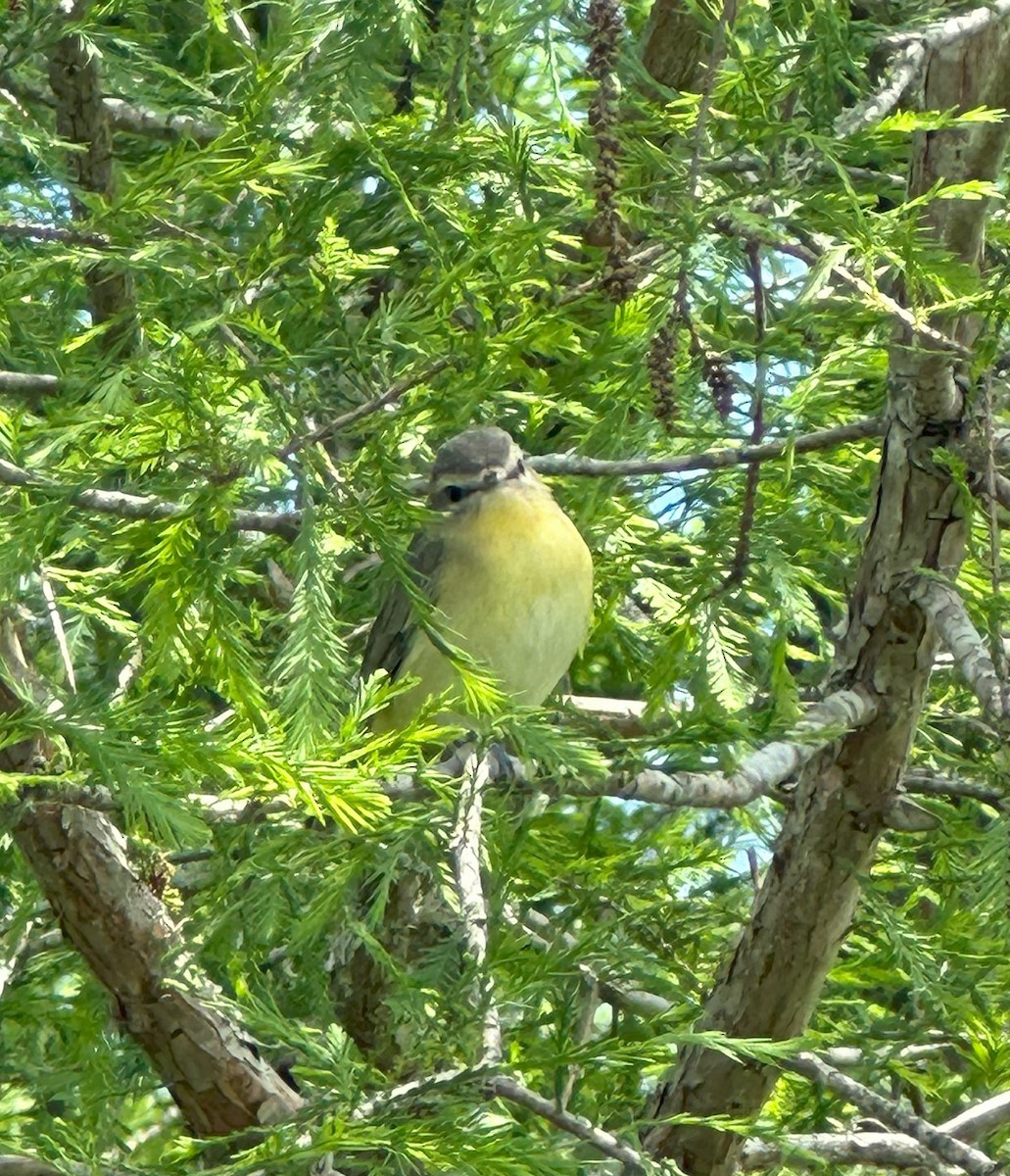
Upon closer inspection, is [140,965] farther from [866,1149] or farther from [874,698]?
[874,698]

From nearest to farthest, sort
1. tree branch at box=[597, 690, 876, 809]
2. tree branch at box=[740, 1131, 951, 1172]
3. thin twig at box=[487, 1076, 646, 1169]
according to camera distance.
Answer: thin twig at box=[487, 1076, 646, 1169] → tree branch at box=[597, 690, 876, 809] → tree branch at box=[740, 1131, 951, 1172]

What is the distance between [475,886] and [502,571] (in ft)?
4.42

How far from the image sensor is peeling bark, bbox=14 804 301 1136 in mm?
4355

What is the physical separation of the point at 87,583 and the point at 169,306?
0.84 m

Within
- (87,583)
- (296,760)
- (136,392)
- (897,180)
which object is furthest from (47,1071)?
(897,180)

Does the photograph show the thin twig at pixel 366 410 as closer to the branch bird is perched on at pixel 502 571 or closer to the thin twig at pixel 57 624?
the branch bird is perched on at pixel 502 571

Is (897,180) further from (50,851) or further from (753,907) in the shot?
(50,851)

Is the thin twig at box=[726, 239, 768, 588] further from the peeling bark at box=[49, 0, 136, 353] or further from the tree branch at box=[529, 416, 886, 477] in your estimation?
the peeling bark at box=[49, 0, 136, 353]

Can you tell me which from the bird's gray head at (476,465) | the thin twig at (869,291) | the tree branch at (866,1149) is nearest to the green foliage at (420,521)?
the thin twig at (869,291)

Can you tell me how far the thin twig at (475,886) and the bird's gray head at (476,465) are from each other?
3.07 feet

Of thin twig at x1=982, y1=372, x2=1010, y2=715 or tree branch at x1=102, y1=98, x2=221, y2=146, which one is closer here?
thin twig at x1=982, y1=372, x2=1010, y2=715

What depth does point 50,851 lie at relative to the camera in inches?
172

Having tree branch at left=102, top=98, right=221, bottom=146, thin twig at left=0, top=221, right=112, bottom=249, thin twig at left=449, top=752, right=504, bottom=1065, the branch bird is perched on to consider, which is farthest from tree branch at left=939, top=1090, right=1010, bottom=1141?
tree branch at left=102, top=98, right=221, bottom=146

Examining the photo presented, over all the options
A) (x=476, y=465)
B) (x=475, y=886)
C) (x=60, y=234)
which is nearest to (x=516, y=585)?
(x=476, y=465)
